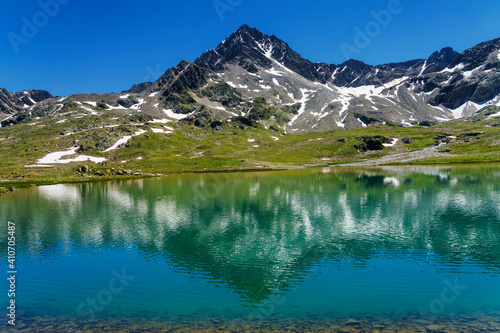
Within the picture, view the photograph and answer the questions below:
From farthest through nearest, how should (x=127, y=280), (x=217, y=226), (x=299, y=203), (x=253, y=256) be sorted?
(x=299, y=203) < (x=217, y=226) < (x=253, y=256) < (x=127, y=280)

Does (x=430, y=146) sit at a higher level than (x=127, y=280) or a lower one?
higher

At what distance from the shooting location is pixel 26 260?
33531mm

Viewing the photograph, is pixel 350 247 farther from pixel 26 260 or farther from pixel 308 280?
pixel 26 260

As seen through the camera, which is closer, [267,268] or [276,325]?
[276,325]

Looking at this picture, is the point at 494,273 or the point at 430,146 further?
the point at 430,146

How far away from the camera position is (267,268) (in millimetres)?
29125

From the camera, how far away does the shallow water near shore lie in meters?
20.6

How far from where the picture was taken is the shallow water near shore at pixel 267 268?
20609 mm

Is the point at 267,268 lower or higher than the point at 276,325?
higher

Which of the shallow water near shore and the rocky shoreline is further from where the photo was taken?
the shallow water near shore

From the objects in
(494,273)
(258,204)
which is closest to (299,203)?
(258,204)

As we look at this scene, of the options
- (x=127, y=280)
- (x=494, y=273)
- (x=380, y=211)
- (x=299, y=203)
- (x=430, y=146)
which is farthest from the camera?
(x=430, y=146)

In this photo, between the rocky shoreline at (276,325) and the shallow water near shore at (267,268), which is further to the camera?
the shallow water near shore at (267,268)

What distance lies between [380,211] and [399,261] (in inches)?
907
